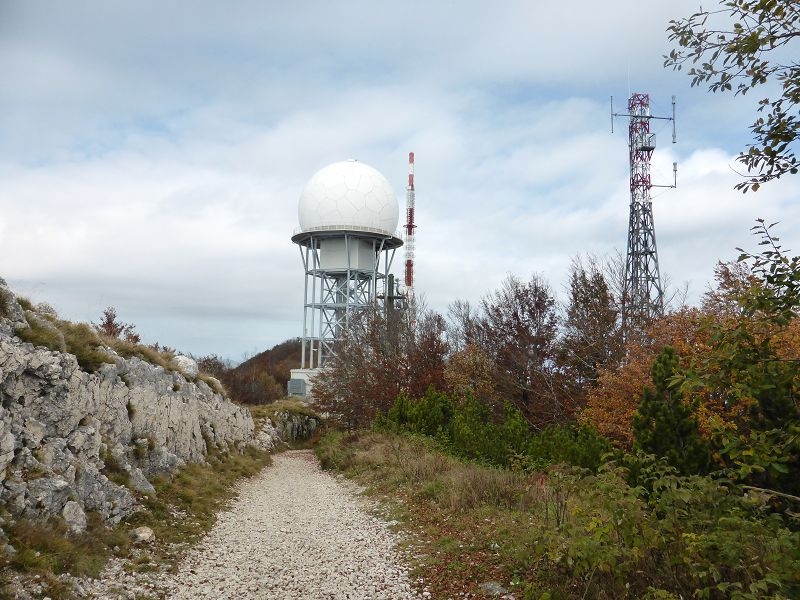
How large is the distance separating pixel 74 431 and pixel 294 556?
399 cm

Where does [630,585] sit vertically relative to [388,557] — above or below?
above

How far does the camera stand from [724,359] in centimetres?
396

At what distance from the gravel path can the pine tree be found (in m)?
4.33

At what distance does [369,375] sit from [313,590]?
A: 73.2 feet

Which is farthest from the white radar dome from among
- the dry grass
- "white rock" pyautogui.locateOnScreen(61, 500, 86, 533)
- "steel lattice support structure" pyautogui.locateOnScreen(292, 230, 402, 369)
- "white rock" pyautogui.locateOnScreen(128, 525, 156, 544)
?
"white rock" pyautogui.locateOnScreen(61, 500, 86, 533)

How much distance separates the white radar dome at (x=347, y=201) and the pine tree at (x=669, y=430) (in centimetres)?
3099

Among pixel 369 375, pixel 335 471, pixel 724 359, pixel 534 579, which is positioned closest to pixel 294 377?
pixel 369 375

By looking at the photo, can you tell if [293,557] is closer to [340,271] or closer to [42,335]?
[42,335]

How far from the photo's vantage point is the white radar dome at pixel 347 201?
129 feet

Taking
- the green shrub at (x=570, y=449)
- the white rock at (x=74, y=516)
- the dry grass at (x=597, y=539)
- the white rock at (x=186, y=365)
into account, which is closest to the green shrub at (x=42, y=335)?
the white rock at (x=74, y=516)

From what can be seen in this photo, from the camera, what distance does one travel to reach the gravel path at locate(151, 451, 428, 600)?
684cm

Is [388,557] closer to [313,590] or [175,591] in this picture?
[313,590]

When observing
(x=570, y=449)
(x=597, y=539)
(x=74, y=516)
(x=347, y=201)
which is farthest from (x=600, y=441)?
(x=347, y=201)

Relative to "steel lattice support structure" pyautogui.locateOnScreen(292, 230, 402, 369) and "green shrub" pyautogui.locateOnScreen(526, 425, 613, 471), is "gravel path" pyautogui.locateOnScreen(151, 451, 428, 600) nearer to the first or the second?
"green shrub" pyautogui.locateOnScreen(526, 425, 613, 471)
